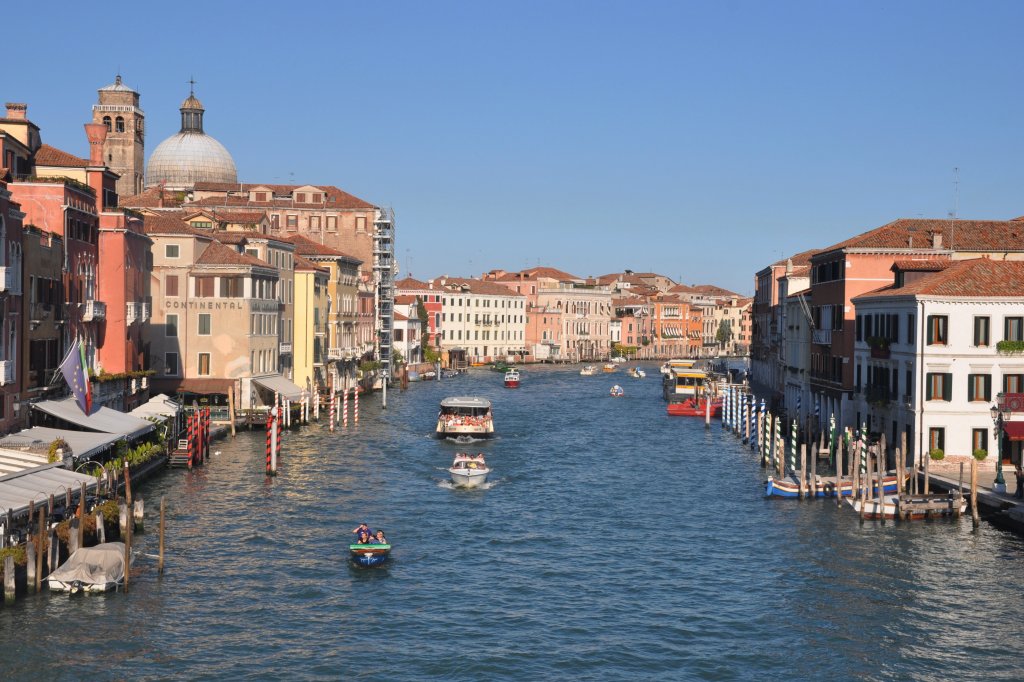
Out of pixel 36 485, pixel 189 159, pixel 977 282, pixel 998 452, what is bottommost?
pixel 36 485

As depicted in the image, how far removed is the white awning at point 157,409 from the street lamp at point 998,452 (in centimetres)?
2905

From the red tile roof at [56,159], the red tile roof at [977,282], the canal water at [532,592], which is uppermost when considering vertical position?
the red tile roof at [56,159]

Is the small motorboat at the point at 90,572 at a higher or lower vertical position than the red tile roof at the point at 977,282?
lower

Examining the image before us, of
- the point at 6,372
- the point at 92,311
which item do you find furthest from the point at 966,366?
the point at 92,311

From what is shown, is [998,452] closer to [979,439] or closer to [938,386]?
[979,439]

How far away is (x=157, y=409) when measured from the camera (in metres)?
48.3

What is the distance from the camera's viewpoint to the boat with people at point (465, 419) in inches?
2356

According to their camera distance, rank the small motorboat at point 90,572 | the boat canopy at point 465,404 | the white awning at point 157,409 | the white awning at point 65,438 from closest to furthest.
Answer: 1. the small motorboat at point 90,572
2. the white awning at point 65,438
3. the white awning at point 157,409
4. the boat canopy at point 465,404

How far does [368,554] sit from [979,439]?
67.0 ft

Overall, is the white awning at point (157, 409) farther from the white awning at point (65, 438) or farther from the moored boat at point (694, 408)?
the moored boat at point (694, 408)

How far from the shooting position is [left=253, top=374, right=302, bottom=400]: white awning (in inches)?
2463

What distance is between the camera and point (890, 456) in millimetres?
42406

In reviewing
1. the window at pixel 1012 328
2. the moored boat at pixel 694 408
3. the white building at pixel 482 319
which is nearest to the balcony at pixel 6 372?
the window at pixel 1012 328

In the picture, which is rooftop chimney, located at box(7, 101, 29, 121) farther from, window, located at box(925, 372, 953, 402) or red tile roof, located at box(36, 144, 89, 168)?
window, located at box(925, 372, 953, 402)
